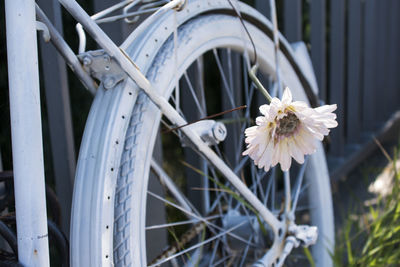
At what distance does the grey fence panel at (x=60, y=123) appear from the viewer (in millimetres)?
1150

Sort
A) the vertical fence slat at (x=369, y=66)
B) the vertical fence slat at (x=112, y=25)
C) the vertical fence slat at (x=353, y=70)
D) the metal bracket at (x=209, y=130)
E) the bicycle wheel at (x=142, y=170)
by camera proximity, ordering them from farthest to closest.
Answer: the vertical fence slat at (x=369, y=66) < the vertical fence slat at (x=353, y=70) < the vertical fence slat at (x=112, y=25) < the metal bracket at (x=209, y=130) < the bicycle wheel at (x=142, y=170)

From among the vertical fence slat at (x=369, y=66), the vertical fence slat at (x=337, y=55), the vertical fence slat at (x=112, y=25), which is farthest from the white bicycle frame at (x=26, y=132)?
the vertical fence slat at (x=369, y=66)

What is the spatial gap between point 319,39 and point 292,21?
31cm

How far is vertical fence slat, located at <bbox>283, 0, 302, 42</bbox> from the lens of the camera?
1.98m

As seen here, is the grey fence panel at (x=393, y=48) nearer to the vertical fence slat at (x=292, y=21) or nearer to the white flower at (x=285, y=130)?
the vertical fence slat at (x=292, y=21)

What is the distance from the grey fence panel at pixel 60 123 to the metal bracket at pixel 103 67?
1.31 ft

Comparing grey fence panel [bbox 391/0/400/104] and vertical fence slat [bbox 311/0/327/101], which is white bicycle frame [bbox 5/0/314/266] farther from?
grey fence panel [bbox 391/0/400/104]

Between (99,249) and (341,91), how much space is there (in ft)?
6.87

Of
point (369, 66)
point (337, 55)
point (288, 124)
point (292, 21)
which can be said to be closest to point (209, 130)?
point (288, 124)

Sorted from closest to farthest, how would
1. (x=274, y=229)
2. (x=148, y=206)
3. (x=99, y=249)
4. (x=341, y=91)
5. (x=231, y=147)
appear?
(x=99, y=249) → (x=274, y=229) → (x=148, y=206) → (x=231, y=147) → (x=341, y=91)

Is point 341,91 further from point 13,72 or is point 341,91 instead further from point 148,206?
point 13,72

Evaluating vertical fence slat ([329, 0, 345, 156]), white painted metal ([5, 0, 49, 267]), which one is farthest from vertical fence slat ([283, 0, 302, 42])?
white painted metal ([5, 0, 49, 267])

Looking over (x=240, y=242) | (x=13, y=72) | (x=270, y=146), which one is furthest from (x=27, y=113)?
(x=240, y=242)

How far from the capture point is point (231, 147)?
1738 millimetres
